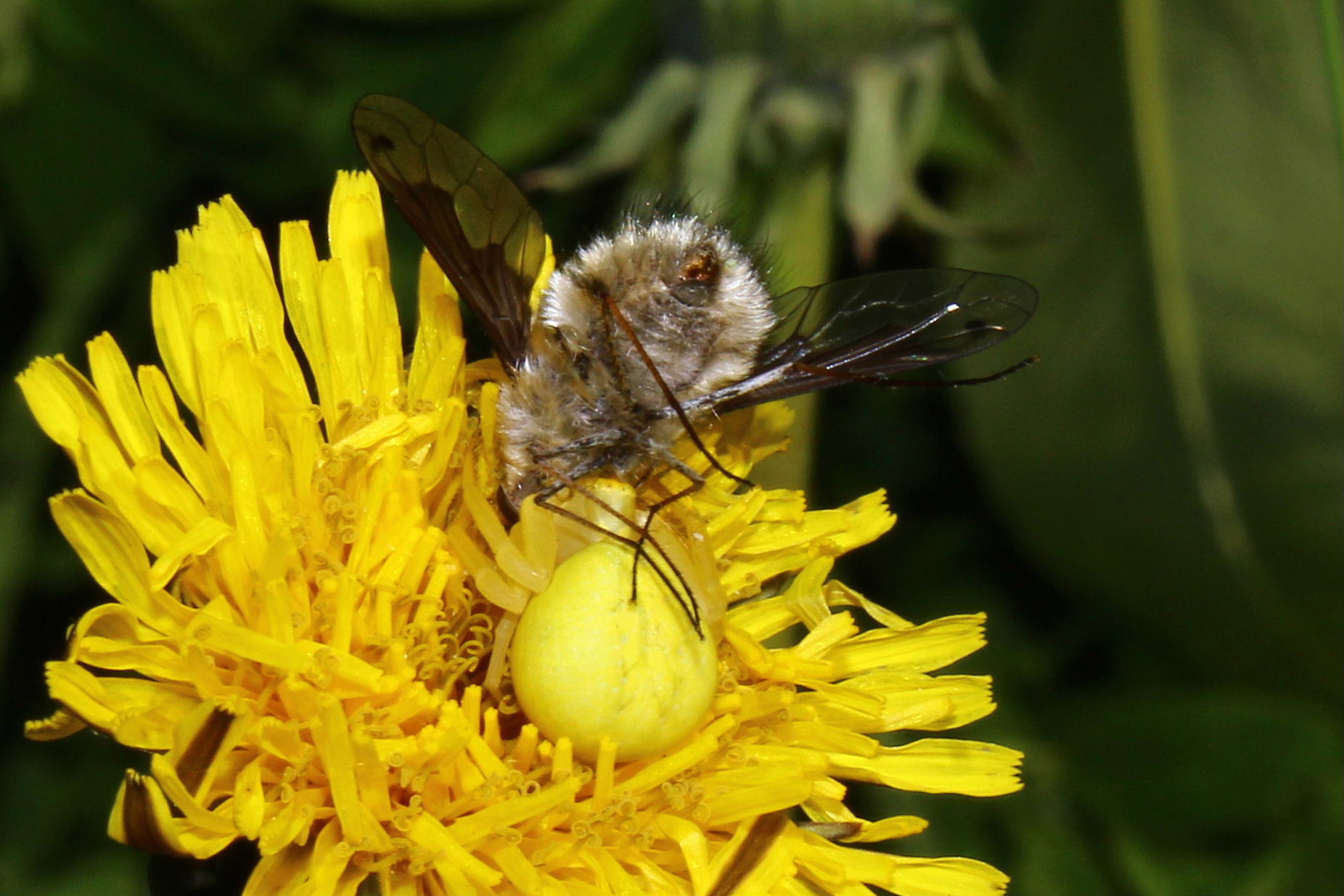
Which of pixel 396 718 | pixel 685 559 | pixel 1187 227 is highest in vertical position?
pixel 1187 227

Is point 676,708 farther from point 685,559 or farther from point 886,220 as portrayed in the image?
point 886,220

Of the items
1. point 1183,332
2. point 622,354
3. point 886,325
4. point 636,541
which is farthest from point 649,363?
point 1183,332

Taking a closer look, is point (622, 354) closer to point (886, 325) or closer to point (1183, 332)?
point (886, 325)

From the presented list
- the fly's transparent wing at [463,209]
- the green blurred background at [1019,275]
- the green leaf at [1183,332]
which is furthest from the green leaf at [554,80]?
the fly's transparent wing at [463,209]

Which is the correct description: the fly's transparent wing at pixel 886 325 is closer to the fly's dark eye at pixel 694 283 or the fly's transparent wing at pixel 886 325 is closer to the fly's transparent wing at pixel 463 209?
the fly's dark eye at pixel 694 283

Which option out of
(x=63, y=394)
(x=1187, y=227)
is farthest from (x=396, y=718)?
(x=1187, y=227)
